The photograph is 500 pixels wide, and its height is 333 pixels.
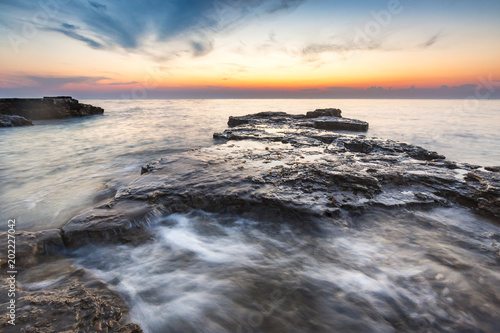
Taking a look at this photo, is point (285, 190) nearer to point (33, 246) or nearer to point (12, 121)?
point (33, 246)

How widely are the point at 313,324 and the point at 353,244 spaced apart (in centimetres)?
144

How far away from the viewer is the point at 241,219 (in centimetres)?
386

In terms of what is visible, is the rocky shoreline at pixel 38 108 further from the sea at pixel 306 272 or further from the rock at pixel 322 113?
the sea at pixel 306 272

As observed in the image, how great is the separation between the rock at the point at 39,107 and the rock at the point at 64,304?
32.9 m

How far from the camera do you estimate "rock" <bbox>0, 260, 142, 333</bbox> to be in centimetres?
179

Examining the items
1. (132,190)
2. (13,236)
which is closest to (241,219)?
(132,190)

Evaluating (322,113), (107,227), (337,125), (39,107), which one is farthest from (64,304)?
(39,107)

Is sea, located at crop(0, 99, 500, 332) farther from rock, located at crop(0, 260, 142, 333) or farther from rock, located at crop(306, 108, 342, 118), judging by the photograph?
rock, located at crop(306, 108, 342, 118)

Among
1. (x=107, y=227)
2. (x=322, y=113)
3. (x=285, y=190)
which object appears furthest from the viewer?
(x=322, y=113)

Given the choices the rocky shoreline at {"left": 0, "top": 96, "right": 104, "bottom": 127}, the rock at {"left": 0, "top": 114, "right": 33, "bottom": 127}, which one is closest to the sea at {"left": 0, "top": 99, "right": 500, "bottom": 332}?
the rock at {"left": 0, "top": 114, "right": 33, "bottom": 127}

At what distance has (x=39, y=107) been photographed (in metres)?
25.6

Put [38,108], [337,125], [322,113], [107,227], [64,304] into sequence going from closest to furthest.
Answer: [64,304] → [107,227] → [337,125] → [322,113] → [38,108]

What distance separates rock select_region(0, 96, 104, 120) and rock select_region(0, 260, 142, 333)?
32.9 metres

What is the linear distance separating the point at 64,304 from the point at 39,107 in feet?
112
